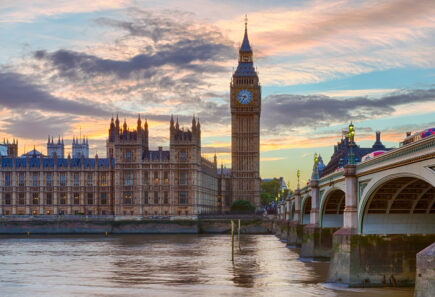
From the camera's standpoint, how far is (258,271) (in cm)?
5000

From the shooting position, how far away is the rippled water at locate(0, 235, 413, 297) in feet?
124

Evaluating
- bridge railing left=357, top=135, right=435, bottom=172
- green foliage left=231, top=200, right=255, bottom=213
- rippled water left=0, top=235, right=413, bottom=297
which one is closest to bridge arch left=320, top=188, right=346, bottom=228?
rippled water left=0, top=235, right=413, bottom=297

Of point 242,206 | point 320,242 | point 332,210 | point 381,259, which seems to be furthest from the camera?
point 242,206

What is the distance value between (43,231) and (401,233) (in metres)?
95.1

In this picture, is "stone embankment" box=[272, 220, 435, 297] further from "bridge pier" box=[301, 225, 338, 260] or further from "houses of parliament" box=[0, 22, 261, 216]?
"houses of parliament" box=[0, 22, 261, 216]

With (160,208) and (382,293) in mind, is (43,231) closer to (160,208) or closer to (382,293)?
(160,208)

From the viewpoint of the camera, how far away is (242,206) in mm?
154000

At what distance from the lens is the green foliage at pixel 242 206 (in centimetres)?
15362

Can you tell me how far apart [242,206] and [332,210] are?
9379cm

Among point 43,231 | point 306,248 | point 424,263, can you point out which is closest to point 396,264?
point 424,263

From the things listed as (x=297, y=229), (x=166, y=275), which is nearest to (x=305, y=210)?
(x=297, y=229)

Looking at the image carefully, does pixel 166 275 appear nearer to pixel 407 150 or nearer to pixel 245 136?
pixel 407 150

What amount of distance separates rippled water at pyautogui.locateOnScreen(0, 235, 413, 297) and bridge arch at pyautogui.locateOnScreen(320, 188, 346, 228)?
4.11 m

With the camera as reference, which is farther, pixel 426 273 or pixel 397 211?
pixel 397 211
